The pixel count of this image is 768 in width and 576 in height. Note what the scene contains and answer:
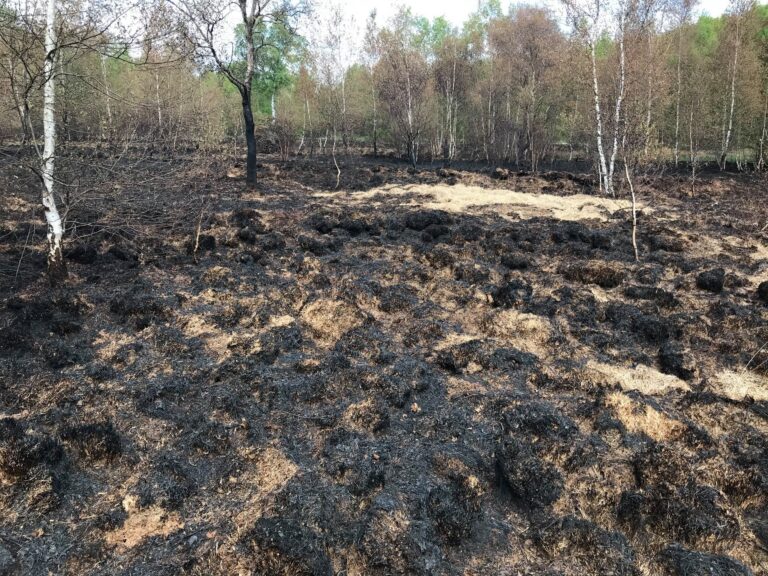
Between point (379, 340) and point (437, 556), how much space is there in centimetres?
338

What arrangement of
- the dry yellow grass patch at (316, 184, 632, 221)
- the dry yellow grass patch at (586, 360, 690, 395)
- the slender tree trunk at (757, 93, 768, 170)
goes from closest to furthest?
1. the dry yellow grass patch at (586, 360, 690, 395)
2. the dry yellow grass patch at (316, 184, 632, 221)
3. the slender tree trunk at (757, 93, 768, 170)

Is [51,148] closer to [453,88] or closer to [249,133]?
[249,133]

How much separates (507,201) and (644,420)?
437 inches

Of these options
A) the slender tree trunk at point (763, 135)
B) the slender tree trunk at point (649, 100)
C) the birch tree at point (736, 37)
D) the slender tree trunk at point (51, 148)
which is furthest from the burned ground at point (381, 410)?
the birch tree at point (736, 37)

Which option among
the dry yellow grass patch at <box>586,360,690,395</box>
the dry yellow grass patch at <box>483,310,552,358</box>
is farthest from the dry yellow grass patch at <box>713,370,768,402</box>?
the dry yellow grass patch at <box>483,310,552,358</box>

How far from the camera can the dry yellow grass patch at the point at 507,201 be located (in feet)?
45.2

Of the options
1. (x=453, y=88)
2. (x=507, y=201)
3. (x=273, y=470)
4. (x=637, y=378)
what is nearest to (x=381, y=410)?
(x=273, y=470)

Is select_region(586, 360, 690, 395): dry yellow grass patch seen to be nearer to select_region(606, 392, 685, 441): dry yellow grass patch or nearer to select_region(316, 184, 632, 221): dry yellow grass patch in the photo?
select_region(606, 392, 685, 441): dry yellow grass patch

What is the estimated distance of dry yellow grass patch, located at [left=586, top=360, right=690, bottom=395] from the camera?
5.73 metres

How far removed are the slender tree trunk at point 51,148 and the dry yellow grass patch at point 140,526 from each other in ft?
16.5

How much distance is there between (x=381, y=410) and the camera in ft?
16.7

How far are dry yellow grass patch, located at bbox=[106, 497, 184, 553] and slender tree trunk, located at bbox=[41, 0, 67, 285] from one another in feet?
16.5

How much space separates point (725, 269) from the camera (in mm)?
9219

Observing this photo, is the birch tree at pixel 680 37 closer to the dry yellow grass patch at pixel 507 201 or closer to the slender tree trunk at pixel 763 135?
the slender tree trunk at pixel 763 135
